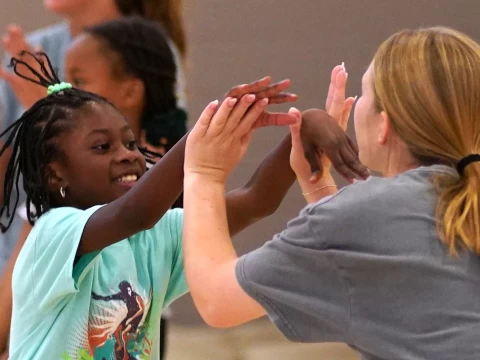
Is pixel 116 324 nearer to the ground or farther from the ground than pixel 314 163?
nearer to the ground

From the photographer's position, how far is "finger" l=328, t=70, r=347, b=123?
116 centimetres

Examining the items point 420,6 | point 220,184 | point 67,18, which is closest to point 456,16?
point 420,6

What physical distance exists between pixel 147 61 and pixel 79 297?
2.85ft

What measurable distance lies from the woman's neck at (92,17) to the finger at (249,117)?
3.15 feet

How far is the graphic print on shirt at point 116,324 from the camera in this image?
43.3 inches

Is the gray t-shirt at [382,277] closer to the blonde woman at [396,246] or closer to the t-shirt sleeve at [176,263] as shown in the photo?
the blonde woman at [396,246]

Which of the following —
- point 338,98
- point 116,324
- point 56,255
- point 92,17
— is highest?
point 92,17

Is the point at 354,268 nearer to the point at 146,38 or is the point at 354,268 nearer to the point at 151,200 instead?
the point at 151,200

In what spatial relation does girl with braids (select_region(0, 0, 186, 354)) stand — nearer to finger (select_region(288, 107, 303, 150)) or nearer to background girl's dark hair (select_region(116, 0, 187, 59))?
background girl's dark hair (select_region(116, 0, 187, 59))

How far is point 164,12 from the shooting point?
1.95 meters

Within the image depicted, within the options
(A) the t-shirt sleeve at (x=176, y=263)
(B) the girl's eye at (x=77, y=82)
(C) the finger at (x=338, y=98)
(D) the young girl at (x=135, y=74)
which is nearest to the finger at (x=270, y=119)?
(C) the finger at (x=338, y=98)

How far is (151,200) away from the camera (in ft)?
3.40

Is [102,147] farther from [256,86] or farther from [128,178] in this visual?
[256,86]

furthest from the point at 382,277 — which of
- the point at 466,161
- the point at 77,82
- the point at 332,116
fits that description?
the point at 77,82
